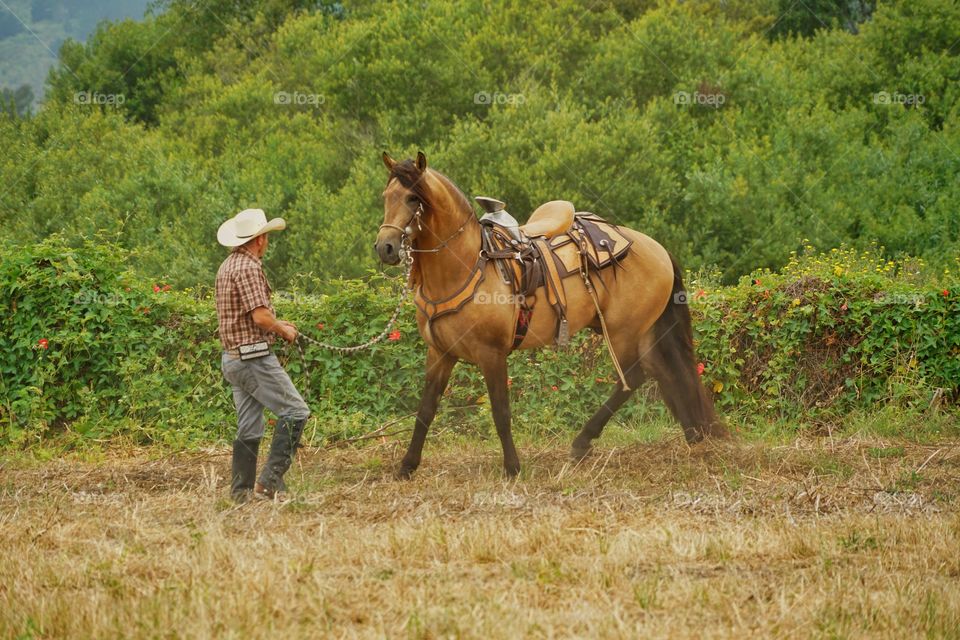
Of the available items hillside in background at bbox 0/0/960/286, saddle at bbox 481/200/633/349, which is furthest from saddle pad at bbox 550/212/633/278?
hillside in background at bbox 0/0/960/286

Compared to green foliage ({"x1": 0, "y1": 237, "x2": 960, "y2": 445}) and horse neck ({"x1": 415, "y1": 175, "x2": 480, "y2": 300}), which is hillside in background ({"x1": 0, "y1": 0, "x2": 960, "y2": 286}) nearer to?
green foliage ({"x1": 0, "y1": 237, "x2": 960, "y2": 445})

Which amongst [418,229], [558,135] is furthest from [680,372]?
[558,135]

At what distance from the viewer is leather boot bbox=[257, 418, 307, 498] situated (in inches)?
281

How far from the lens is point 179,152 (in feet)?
106

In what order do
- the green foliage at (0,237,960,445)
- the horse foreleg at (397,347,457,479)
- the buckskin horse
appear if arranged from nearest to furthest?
1. the buckskin horse
2. the horse foreleg at (397,347,457,479)
3. the green foliage at (0,237,960,445)

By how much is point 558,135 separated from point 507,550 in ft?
62.4

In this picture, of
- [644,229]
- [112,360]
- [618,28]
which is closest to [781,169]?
[644,229]

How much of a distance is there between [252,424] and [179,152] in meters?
27.1

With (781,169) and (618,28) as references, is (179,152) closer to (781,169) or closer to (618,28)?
(618,28)
